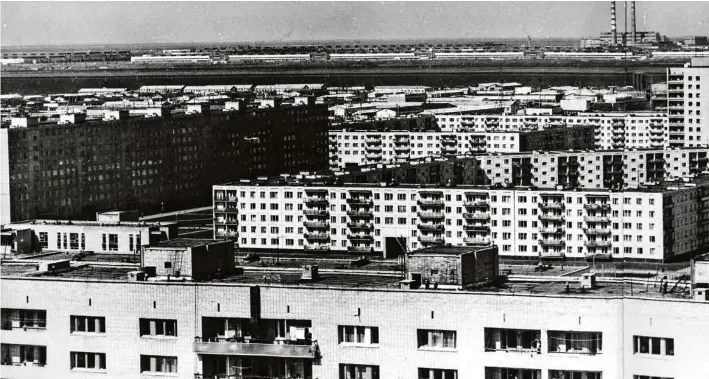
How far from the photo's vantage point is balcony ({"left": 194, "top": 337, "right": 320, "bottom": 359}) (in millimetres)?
10867

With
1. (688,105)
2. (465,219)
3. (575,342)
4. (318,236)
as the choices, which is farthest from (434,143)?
(575,342)

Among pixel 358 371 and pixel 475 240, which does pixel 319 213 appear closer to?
pixel 475 240

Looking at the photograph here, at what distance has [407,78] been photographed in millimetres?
108375

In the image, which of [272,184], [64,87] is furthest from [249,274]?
[64,87]

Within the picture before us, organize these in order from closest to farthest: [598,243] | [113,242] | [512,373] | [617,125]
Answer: [512,373] < [113,242] < [598,243] < [617,125]

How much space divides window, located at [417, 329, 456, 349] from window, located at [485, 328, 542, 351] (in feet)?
0.86

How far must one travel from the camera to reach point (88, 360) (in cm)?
1141

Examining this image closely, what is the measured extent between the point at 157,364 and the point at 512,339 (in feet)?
8.56

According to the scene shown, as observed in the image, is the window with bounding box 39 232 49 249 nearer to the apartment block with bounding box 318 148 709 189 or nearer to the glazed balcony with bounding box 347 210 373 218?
the glazed balcony with bounding box 347 210 373 218

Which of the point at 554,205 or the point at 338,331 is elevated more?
the point at 554,205

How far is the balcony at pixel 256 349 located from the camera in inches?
428

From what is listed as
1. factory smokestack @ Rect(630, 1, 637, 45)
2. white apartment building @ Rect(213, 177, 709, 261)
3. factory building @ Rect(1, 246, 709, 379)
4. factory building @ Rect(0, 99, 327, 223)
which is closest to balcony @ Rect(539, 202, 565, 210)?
white apartment building @ Rect(213, 177, 709, 261)

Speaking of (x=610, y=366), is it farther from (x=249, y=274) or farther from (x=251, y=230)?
(x=251, y=230)

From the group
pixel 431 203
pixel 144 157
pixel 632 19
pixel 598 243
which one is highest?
pixel 632 19
